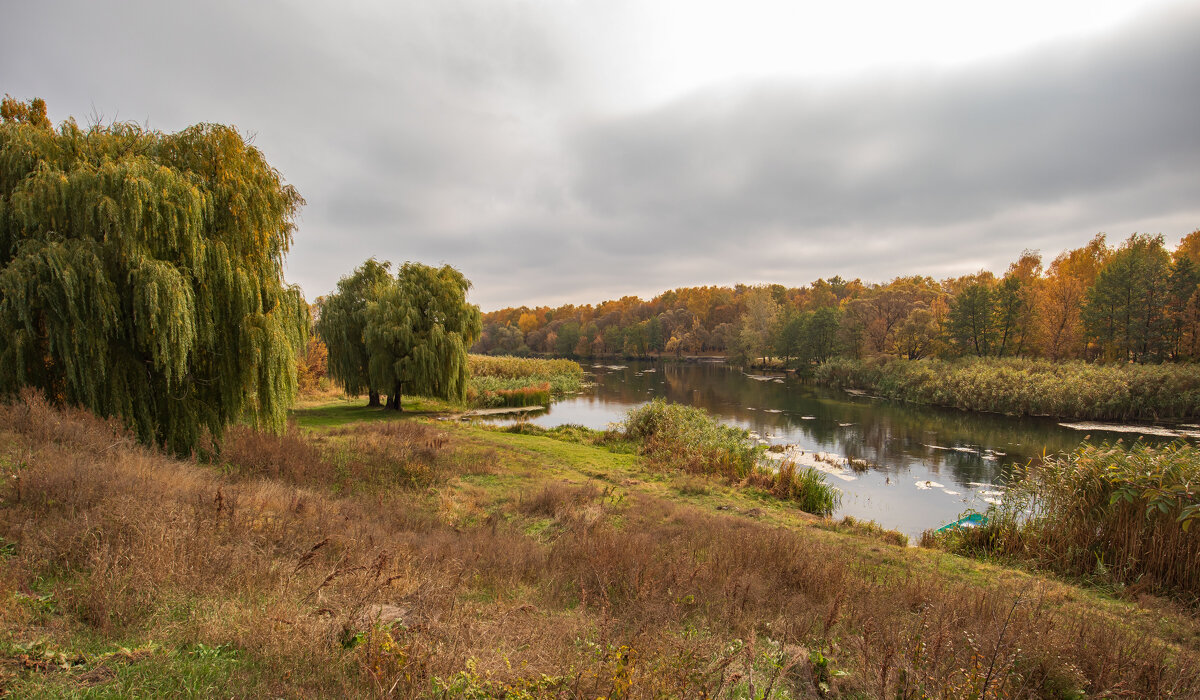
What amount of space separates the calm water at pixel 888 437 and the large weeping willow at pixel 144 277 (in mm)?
13434

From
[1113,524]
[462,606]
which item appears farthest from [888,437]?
[462,606]

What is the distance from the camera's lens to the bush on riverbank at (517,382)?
2898 centimetres

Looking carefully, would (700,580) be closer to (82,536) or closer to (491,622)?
(491,622)

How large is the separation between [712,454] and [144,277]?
13964 millimetres

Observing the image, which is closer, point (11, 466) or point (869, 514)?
point (11, 466)

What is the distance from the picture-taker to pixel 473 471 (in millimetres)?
11570

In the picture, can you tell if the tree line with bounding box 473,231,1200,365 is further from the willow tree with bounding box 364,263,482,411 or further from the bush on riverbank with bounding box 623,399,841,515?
the willow tree with bounding box 364,263,482,411

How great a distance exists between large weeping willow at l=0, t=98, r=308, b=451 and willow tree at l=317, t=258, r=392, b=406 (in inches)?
506

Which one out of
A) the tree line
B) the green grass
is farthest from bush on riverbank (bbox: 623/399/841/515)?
the tree line

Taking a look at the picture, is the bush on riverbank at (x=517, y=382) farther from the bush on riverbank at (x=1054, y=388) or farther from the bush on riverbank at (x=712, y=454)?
the bush on riverbank at (x=1054, y=388)

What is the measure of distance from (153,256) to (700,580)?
30.4ft

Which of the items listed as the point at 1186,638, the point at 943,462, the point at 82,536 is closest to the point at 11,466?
the point at 82,536

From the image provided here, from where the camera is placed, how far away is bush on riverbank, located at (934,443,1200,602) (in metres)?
6.30

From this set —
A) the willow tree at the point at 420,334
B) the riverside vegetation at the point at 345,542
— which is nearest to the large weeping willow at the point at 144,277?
the riverside vegetation at the point at 345,542
